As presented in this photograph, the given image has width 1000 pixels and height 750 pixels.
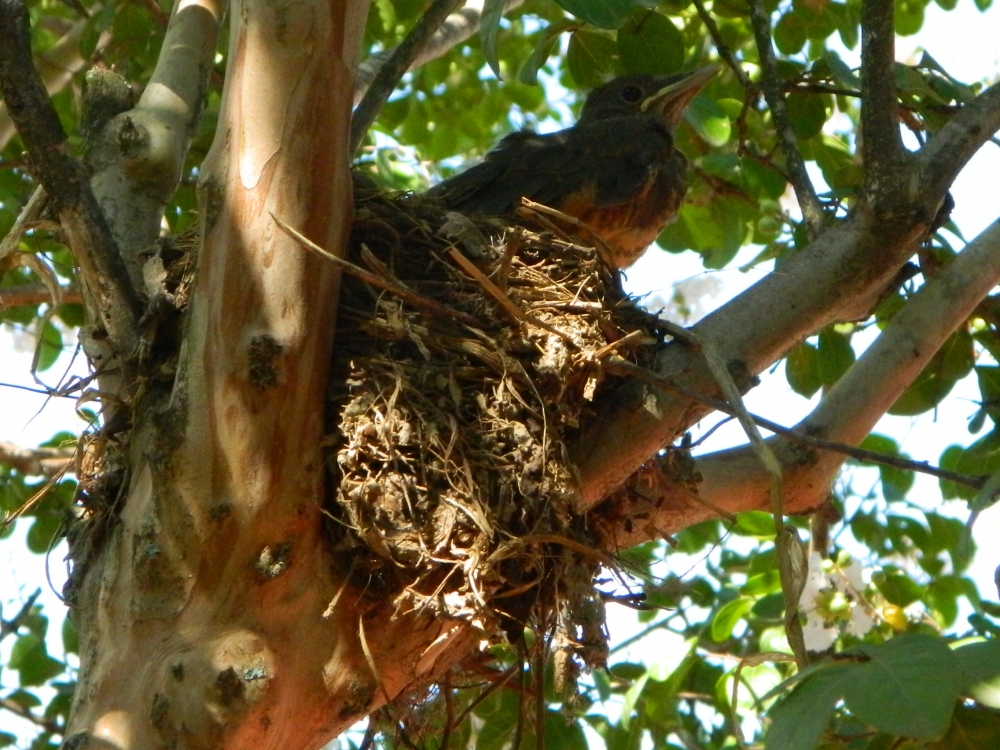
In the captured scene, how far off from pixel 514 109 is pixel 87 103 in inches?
125

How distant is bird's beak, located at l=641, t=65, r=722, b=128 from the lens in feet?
13.3

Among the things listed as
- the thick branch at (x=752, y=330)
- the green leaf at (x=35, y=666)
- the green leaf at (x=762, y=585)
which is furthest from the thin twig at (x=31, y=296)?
the green leaf at (x=762, y=585)

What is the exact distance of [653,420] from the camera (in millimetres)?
2264

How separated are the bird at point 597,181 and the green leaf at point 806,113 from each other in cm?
44

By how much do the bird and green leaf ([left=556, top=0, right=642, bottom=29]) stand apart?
4.23ft

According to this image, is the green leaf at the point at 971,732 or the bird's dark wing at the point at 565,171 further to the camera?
the bird's dark wing at the point at 565,171

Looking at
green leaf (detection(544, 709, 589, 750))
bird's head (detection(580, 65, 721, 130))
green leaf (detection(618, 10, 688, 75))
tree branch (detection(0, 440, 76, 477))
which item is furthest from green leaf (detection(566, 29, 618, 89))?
tree branch (detection(0, 440, 76, 477))

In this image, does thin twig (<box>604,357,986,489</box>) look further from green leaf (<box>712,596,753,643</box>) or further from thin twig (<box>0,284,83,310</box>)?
thin twig (<box>0,284,83,310</box>)

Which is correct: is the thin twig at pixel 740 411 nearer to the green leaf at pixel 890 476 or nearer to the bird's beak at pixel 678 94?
the bird's beak at pixel 678 94

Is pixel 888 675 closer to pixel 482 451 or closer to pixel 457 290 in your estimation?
pixel 482 451

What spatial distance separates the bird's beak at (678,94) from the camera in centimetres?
406

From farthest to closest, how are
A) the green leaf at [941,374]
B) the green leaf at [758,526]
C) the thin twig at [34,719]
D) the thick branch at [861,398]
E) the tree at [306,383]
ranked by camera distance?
the green leaf at [758,526]
the thin twig at [34,719]
the green leaf at [941,374]
the thick branch at [861,398]
the tree at [306,383]

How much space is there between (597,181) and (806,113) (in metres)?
0.65

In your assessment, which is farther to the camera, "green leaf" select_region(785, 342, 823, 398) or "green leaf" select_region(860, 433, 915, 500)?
"green leaf" select_region(860, 433, 915, 500)
